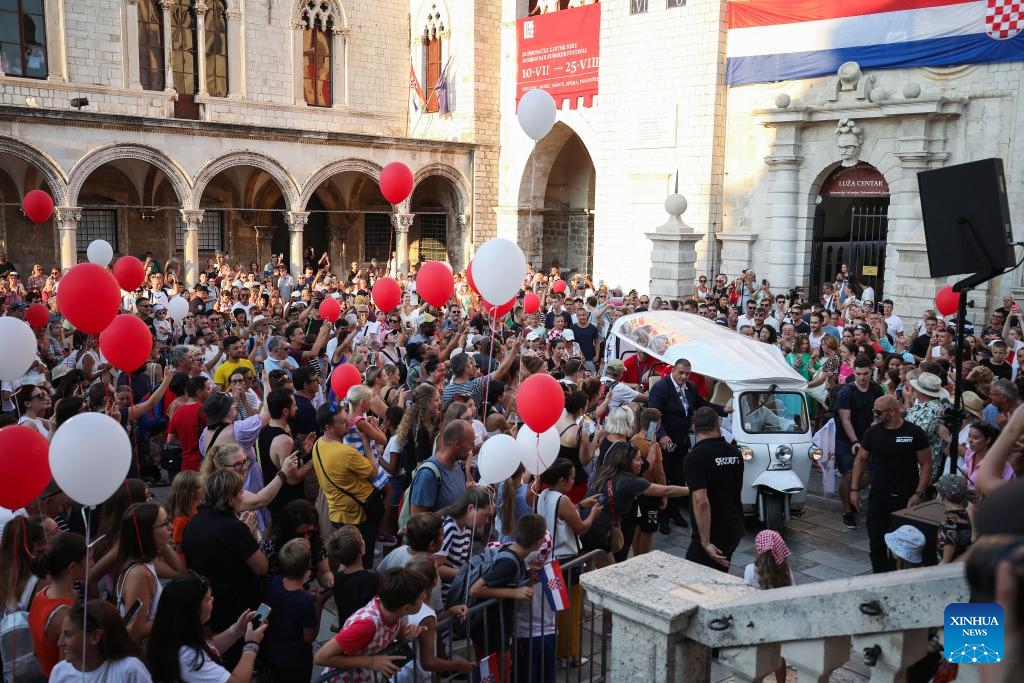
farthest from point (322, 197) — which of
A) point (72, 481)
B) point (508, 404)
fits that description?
point (72, 481)

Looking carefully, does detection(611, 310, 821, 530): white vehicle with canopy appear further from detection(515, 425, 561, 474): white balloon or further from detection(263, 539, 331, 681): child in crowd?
detection(263, 539, 331, 681): child in crowd

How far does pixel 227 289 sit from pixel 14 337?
10462 mm

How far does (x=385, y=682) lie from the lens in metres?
3.82

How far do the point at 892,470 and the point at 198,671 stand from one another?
507 cm

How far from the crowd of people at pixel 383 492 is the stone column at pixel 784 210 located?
7.71 m

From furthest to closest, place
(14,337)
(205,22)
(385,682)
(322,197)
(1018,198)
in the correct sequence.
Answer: (322,197)
(205,22)
(1018,198)
(14,337)
(385,682)

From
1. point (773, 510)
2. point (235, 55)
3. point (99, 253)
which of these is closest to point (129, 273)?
A: point (99, 253)

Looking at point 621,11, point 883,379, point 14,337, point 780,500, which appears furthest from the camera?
point 621,11

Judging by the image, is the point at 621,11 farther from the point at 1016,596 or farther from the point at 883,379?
the point at 1016,596

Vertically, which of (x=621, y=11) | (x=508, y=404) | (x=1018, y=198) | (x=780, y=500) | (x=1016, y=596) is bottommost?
(x=780, y=500)

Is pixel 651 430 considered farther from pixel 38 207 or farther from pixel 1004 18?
pixel 1004 18

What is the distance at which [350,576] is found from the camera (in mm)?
4078

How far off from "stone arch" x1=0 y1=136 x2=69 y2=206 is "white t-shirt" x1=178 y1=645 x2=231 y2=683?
18131 millimetres

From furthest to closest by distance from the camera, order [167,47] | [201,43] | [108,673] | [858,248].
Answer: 1. [201,43]
2. [167,47]
3. [858,248]
4. [108,673]
